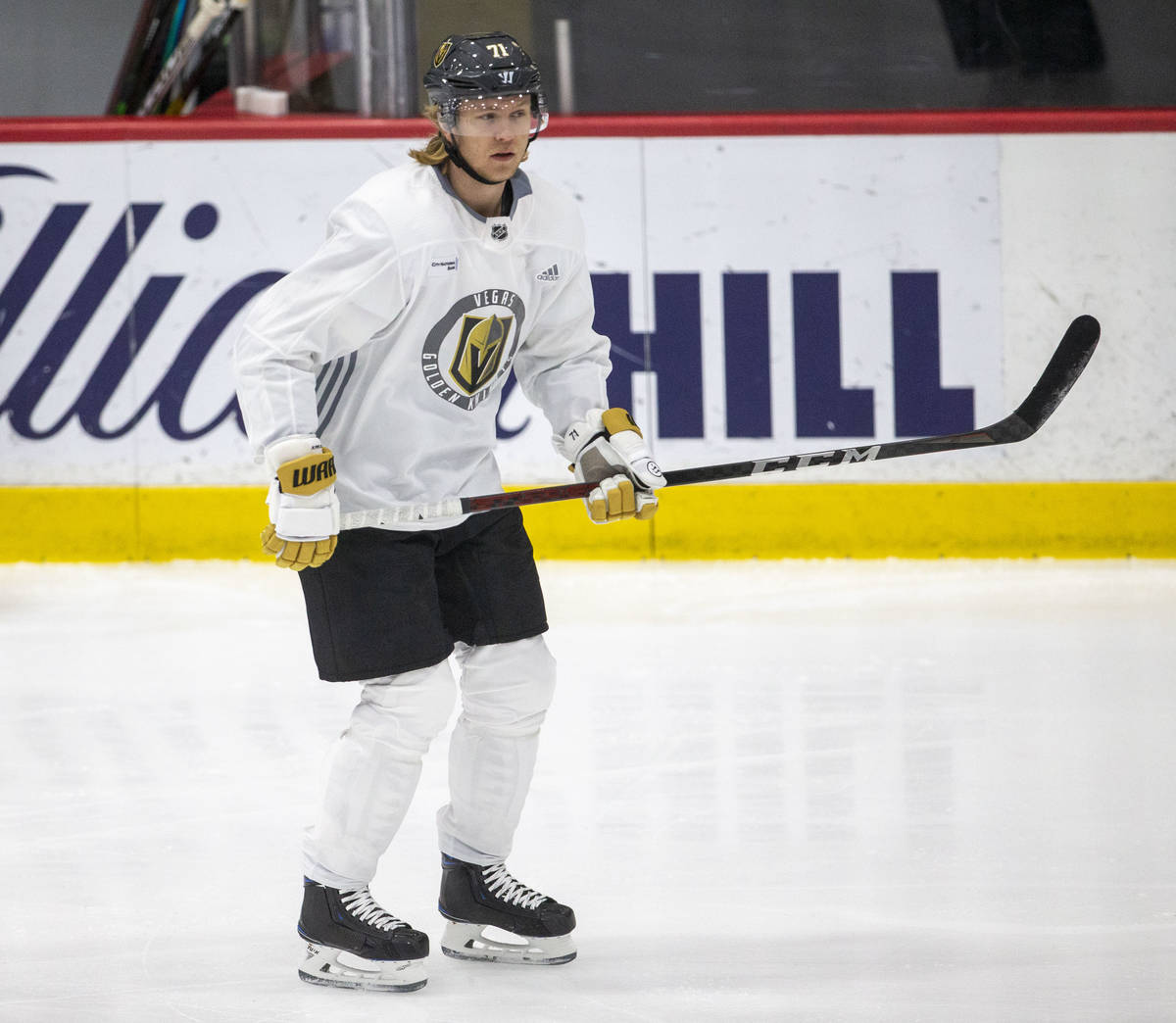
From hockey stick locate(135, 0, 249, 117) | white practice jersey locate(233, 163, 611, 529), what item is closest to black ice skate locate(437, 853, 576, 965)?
white practice jersey locate(233, 163, 611, 529)

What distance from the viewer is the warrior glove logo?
6.89 feet

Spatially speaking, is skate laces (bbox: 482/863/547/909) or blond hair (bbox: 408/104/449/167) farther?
skate laces (bbox: 482/863/547/909)

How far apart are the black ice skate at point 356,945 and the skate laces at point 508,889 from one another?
0.42ft

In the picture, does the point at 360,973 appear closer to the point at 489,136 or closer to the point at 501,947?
the point at 501,947

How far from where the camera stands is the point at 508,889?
7.36 feet

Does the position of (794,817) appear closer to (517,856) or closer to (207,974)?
(517,856)

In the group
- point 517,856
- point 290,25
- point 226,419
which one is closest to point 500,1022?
point 517,856

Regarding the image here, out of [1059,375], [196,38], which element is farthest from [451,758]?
[196,38]

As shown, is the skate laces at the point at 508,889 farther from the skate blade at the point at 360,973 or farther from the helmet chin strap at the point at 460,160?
the helmet chin strap at the point at 460,160

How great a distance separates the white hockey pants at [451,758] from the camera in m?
2.10

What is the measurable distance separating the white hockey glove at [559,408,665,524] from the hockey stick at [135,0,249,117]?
3968mm

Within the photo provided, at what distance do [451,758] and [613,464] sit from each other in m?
0.43

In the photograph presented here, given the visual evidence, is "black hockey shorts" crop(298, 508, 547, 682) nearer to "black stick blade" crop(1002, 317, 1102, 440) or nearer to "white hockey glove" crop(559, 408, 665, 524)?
"white hockey glove" crop(559, 408, 665, 524)

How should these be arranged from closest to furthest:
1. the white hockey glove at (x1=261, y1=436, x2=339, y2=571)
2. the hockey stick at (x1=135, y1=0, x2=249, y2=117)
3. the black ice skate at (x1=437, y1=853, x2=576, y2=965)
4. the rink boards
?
the white hockey glove at (x1=261, y1=436, x2=339, y2=571) → the black ice skate at (x1=437, y1=853, x2=576, y2=965) → the rink boards → the hockey stick at (x1=135, y1=0, x2=249, y2=117)
